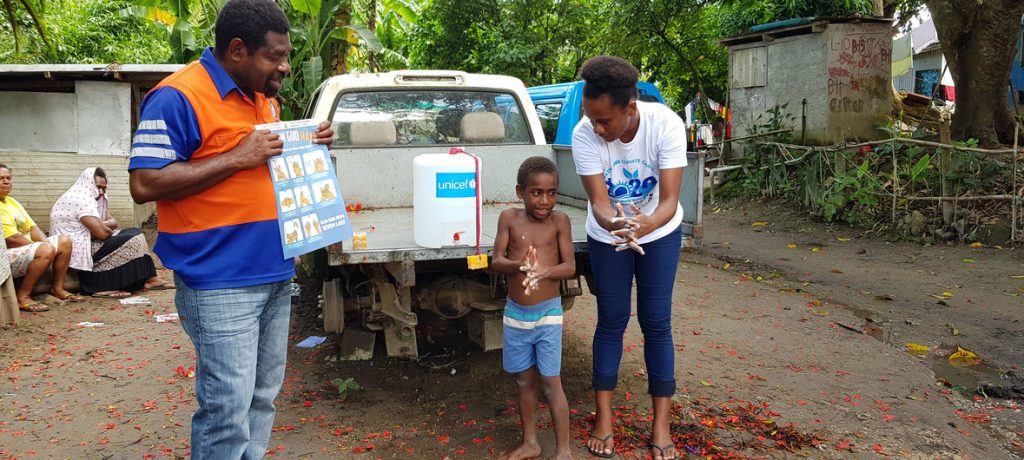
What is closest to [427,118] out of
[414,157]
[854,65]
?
[414,157]

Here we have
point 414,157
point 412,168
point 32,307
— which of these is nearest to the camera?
point 414,157

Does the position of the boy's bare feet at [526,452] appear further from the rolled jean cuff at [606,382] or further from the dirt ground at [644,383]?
the rolled jean cuff at [606,382]

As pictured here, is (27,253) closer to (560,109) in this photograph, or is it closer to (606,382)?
(606,382)

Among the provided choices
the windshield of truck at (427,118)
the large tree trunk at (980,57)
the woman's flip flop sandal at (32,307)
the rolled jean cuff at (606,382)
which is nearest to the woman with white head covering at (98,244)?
the woman's flip flop sandal at (32,307)

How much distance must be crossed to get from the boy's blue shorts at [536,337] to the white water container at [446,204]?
507mm

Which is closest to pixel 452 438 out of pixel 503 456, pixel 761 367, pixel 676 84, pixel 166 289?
pixel 503 456

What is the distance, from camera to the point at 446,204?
3.63 meters

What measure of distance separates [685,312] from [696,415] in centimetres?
245

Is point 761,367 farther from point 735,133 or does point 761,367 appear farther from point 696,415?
point 735,133

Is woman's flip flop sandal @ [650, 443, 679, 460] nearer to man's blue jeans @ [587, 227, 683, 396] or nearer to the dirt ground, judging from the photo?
the dirt ground

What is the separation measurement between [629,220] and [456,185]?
97 cm

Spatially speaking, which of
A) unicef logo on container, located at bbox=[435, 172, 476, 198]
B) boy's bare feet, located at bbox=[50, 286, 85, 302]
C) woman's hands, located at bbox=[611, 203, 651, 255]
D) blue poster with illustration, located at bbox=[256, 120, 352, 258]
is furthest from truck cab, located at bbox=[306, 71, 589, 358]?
boy's bare feet, located at bbox=[50, 286, 85, 302]

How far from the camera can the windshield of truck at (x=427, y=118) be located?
512cm

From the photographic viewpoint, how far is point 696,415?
3889mm
